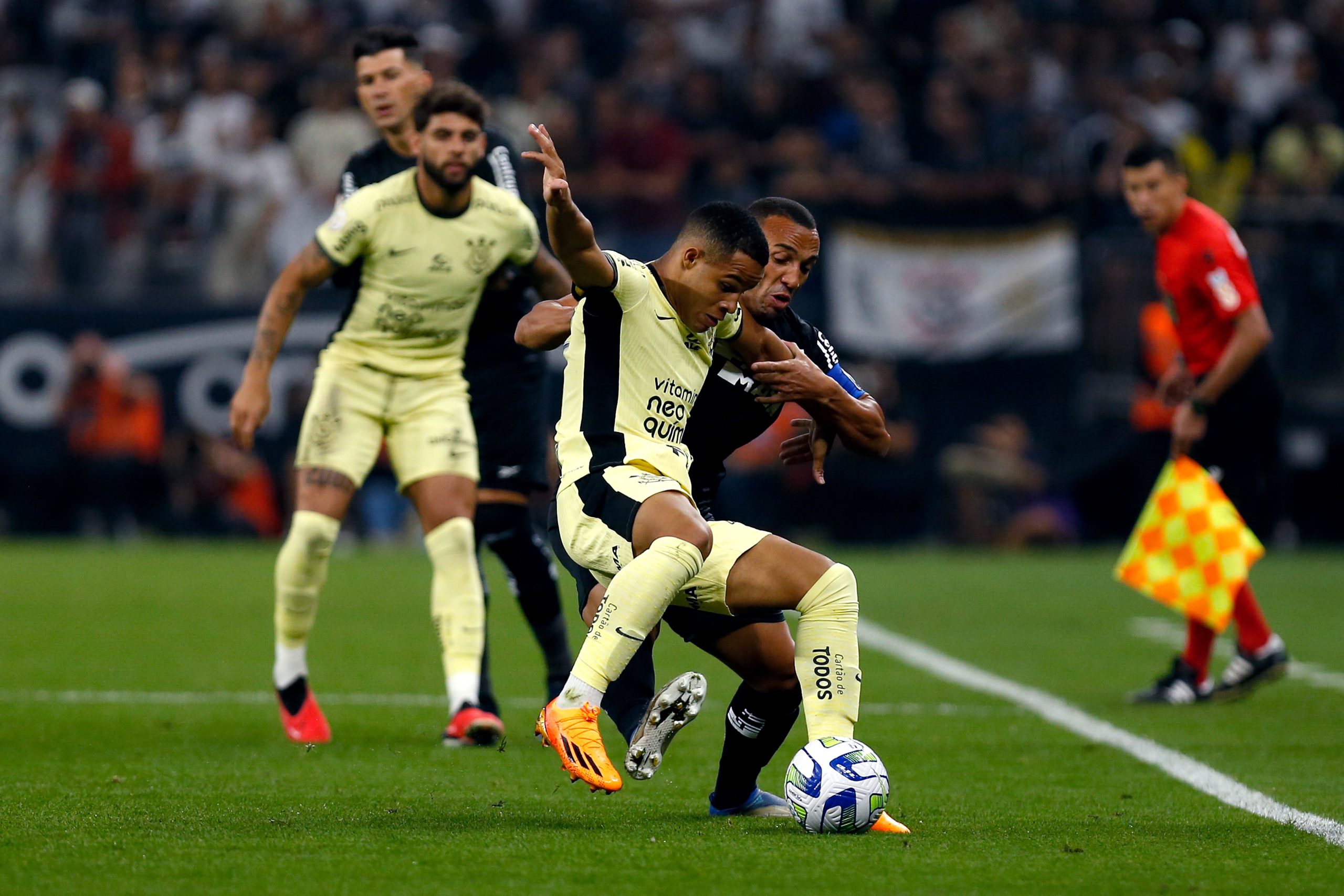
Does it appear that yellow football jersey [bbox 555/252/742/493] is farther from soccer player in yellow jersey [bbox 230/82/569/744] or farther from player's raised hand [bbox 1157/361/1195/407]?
player's raised hand [bbox 1157/361/1195/407]

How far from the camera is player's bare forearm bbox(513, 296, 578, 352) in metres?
4.98

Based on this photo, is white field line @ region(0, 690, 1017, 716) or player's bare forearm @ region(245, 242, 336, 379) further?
white field line @ region(0, 690, 1017, 716)

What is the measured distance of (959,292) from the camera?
55.5 feet

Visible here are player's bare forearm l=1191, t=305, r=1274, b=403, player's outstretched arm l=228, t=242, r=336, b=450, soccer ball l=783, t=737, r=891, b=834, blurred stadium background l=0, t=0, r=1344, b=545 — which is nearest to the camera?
soccer ball l=783, t=737, r=891, b=834

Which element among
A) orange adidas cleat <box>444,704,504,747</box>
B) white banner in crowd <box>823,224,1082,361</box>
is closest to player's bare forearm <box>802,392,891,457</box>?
orange adidas cleat <box>444,704,504,747</box>

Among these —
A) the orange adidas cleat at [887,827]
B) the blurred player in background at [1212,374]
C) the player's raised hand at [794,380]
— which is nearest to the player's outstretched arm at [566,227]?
the player's raised hand at [794,380]

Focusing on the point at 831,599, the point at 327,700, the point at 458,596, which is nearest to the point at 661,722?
the point at 831,599

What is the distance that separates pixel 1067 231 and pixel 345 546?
700 cm

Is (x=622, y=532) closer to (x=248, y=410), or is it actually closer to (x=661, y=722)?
(x=661, y=722)

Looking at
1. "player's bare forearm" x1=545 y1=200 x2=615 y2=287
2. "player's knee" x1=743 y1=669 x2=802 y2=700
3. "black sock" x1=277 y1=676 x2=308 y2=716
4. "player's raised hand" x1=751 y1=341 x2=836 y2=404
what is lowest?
"black sock" x1=277 y1=676 x2=308 y2=716

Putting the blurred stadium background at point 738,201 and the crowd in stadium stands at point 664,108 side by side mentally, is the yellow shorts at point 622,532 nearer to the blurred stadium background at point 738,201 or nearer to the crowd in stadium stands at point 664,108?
the blurred stadium background at point 738,201

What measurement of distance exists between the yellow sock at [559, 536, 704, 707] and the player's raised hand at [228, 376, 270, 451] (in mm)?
2198

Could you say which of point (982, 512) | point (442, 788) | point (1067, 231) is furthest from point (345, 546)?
point (442, 788)

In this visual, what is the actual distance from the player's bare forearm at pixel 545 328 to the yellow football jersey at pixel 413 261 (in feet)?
5.76
